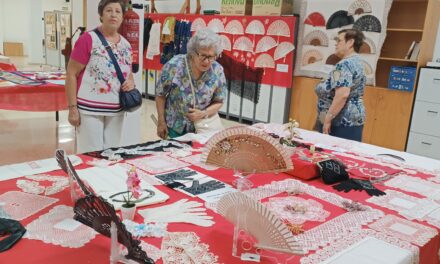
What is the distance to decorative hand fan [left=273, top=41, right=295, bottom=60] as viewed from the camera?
609 centimetres

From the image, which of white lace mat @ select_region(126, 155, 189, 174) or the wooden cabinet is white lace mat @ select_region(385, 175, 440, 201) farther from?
the wooden cabinet

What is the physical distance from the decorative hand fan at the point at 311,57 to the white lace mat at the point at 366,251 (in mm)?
4856

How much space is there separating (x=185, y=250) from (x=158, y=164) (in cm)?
81

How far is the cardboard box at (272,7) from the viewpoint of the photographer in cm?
611

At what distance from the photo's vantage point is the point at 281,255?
1230mm

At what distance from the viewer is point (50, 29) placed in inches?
534

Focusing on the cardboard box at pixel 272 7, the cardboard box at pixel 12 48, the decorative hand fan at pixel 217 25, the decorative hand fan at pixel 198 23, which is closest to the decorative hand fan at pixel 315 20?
the cardboard box at pixel 272 7

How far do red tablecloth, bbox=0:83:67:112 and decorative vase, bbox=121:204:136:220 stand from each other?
3.29 metres

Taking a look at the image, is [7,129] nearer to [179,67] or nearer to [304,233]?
[179,67]

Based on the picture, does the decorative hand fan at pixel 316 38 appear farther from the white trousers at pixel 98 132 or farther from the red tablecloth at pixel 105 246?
the red tablecloth at pixel 105 246

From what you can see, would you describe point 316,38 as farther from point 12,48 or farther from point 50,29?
point 12,48

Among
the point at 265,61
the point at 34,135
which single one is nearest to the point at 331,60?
the point at 265,61

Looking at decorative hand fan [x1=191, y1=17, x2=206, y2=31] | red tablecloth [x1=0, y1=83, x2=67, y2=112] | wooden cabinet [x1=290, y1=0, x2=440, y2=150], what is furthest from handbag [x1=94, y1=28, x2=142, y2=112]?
decorative hand fan [x1=191, y1=17, x2=206, y2=31]

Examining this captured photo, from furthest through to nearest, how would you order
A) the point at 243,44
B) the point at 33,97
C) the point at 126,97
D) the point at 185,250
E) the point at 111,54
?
the point at 243,44, the point at 33,97, the point at 126,97, the point at 111,54, the point at 185,250
